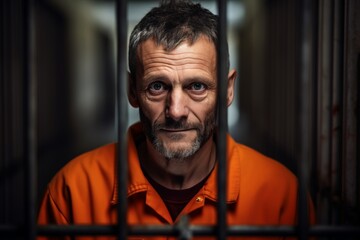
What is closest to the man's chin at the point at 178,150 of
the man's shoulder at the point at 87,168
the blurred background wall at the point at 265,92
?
the man's shoulder at the point at 87,168

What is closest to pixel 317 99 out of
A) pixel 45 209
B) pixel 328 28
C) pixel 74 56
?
pixel 328 28

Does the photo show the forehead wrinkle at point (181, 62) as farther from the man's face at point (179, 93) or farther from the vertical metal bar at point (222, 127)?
the vertical metal bar at point (222, 127)

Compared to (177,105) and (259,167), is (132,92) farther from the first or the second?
(259,167)

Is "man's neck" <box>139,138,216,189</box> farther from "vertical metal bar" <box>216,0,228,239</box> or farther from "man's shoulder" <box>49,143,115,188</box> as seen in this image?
"vertical metal bar" <box>216,0,228,239</box>

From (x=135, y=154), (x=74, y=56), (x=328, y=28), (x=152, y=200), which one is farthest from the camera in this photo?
(x=74, y=56)

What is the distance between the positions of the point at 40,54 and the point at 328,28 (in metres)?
4.46

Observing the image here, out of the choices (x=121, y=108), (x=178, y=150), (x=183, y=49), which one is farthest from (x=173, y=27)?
(x=121, y=108)

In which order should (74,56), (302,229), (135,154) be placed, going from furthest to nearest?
(74,56) → (135,154) → (302,229)

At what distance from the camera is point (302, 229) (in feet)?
3.19

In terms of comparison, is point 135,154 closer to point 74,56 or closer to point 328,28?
point 328,28

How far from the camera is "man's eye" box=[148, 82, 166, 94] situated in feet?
5.06

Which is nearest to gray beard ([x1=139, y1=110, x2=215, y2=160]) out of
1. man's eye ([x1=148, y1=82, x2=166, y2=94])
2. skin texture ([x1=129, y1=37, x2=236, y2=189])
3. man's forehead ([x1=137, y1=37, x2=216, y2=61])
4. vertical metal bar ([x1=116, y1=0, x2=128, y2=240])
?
skin texture ([x1=129, y1=37, x2=236, y2=189])

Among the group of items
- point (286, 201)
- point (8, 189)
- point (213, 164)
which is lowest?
point (8, 189)

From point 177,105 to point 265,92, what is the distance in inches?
192
